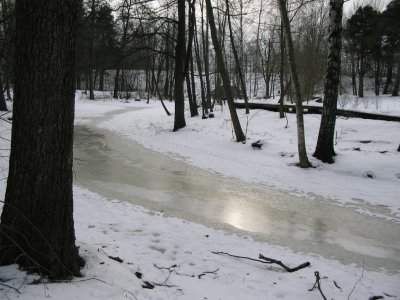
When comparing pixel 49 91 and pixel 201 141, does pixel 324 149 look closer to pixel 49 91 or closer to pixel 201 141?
pixel 201 141

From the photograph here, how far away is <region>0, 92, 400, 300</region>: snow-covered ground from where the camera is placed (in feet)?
12.3

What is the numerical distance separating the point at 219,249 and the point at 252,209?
227cm

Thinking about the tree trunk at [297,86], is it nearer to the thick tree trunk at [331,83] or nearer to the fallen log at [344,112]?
the thick tree trunk at [331,83]

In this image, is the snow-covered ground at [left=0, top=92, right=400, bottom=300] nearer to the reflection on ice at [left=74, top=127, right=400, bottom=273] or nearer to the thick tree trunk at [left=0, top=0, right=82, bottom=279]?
the thick tree trunk at [left=0, top=0, right=82, bottom=279]

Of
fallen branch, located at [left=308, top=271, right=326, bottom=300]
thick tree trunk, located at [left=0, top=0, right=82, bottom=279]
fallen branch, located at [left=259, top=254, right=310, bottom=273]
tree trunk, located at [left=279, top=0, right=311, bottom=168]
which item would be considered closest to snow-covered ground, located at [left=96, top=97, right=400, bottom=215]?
tree trunk, located at [left=279, top=0, right=311, bottom=168]

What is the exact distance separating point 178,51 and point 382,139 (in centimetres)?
865

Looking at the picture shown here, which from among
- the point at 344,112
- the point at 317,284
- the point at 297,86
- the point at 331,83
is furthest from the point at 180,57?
the point at 317,284

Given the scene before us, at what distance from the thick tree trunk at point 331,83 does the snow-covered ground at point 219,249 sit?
0.38 m

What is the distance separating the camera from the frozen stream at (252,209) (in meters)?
5.99

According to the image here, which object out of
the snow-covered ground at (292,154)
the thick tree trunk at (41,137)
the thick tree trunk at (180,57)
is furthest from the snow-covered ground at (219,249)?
the thick tree trunk at (180,57)

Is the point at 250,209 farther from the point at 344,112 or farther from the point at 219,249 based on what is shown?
the point at 344,112

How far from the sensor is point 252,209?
7.60 metres

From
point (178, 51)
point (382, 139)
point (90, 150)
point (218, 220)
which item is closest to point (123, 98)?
point (178, 51)

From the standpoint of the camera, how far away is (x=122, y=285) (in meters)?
3.65
